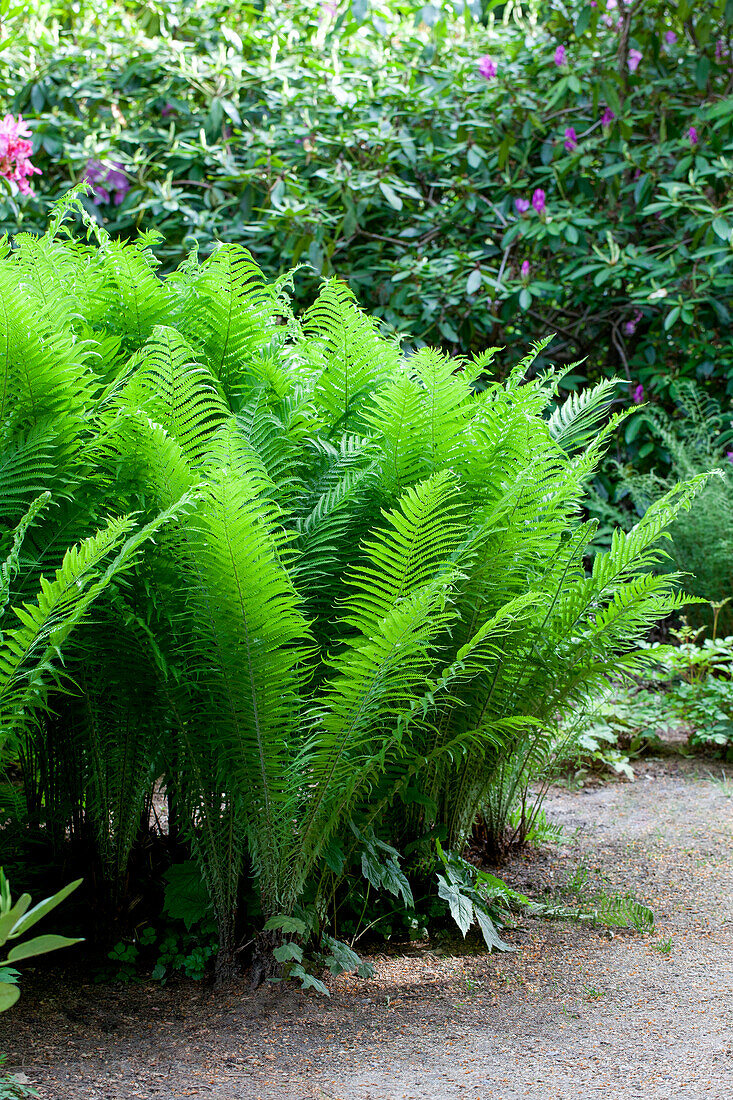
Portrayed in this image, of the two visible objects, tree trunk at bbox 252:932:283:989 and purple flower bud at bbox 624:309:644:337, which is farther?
purple flower bud at bbox 624:309:644:337

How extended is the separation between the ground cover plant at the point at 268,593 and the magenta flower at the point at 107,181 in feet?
11.4

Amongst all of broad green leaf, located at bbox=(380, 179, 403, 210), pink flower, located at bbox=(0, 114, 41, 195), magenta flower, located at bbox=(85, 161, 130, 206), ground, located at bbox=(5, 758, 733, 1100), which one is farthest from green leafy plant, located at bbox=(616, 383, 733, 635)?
magenta flower, located at bbox=(85, 161, 130, 206)

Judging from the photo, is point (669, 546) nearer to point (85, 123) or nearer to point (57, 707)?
point (57, 707)

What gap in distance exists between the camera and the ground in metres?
1.50

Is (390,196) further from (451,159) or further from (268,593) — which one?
(268,593)

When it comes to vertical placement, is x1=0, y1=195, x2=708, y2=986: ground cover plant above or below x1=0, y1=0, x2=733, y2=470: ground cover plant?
below

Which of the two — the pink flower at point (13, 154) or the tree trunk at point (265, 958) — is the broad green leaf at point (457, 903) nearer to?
the tree trunk at point (265, 958)

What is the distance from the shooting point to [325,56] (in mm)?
5480

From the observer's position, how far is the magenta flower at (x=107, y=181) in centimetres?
539

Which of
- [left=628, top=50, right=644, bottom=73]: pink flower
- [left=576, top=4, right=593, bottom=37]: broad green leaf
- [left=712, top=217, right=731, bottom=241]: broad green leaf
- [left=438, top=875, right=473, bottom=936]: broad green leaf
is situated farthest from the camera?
[left=628, top=50, right=644, bottom=73]: pink flower

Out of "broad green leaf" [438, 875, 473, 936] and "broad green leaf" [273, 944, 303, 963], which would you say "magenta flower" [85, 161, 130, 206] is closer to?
"broad green leaf" [438, 875, 473, 936]

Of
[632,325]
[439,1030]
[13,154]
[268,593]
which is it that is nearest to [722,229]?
[632,325]

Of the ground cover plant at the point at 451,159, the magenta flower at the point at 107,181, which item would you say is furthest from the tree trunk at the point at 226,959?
the magenta flower at the point at 107,181

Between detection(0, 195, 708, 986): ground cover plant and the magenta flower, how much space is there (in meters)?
3.46
